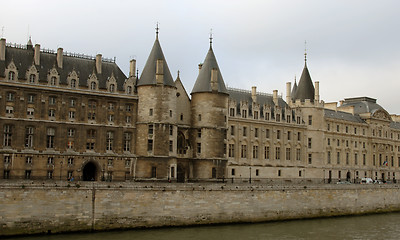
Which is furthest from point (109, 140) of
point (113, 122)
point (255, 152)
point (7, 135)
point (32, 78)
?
point (255, 152)

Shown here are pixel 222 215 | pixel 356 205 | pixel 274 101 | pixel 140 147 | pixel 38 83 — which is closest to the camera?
pixel 222 215

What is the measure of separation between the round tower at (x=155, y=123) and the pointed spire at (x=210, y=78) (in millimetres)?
5326

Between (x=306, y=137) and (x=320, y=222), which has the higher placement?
(x=306, y=137)

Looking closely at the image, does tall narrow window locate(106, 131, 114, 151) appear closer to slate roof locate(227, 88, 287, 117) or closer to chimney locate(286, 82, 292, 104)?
slate roof locate(227, 88, 287, 117)

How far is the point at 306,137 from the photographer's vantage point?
83500mm

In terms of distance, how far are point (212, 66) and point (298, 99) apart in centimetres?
2273

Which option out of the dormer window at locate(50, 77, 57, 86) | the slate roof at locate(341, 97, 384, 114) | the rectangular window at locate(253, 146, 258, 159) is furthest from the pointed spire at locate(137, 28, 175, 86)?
the slate roof at locate(341, 97, 384, 114)

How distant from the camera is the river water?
4390 centimetres

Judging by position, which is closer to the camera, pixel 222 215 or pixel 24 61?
pixel 222 215

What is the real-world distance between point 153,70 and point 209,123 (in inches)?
374

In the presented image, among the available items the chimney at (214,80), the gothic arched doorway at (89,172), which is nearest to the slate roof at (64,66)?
the gothic arched doorway at (89,172)

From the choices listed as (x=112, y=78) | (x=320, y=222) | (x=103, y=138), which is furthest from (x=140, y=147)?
(x=320, y=222)

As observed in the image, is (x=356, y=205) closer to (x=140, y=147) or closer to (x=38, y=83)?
(x=140, y=147)

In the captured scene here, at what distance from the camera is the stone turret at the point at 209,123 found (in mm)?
63906
